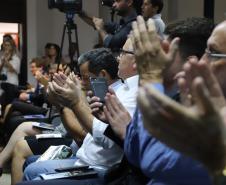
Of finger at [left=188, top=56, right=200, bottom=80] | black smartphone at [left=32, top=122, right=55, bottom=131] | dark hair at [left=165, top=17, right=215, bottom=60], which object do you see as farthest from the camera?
black smartphone at [left=32, top=122, right=55, bottom=131]

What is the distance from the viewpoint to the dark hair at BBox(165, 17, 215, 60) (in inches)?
66.1

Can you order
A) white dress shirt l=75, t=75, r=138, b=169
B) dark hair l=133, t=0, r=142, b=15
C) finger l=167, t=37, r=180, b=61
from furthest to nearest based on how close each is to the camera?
1. dark hair l=133, t=0, r=142, b=15
2. white dress shirt l=75, t=75, r=138, b=169
3. finger l=167, t=37, r=180, b=61

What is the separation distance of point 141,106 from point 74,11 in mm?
3125

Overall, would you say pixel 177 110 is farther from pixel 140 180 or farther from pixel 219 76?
pixel 140 180

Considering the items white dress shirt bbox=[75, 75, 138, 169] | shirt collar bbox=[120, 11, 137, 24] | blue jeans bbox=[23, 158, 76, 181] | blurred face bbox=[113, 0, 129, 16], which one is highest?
→ blurred face bbox=[113, 0, 129, 16]

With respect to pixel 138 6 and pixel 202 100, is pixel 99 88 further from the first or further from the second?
pixel 138 6

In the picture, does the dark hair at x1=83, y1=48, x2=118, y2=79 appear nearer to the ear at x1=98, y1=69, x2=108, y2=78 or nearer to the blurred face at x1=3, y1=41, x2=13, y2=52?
the ear at x1=98, y1=69, x2=108, y2=78

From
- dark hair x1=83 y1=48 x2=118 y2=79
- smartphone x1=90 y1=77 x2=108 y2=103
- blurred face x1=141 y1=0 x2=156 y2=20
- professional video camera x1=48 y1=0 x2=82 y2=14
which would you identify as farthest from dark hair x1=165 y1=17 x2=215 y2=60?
professional video camera x1=48 y1=0 x2=82 y2=14

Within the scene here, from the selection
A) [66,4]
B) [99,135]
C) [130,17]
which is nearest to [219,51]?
[99,135]

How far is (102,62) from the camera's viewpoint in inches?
108

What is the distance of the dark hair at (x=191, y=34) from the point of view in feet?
5.51

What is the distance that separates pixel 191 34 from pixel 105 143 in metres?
0.70

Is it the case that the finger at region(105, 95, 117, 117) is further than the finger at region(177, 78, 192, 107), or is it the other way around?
the finger at region(105, 95, 117, 117)

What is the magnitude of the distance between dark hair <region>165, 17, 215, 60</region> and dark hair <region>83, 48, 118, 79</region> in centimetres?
98
